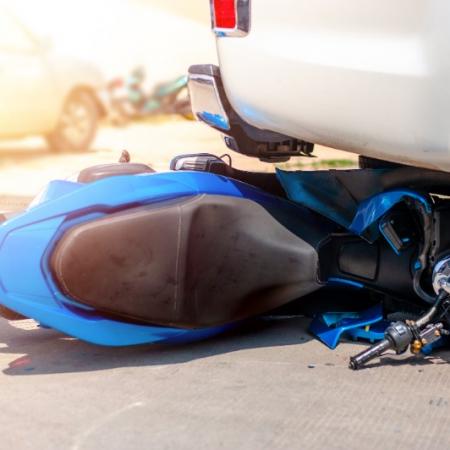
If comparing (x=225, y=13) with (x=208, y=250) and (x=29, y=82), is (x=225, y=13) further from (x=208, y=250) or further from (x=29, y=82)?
(x=29, y=82)

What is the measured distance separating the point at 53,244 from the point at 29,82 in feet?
25.2

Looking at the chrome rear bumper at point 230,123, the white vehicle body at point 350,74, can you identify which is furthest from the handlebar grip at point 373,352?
the chrome rear bumper at point 230,123

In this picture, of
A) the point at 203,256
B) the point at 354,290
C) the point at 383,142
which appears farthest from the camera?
the point at 354,290

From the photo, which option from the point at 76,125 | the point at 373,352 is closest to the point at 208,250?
the point at 373,352

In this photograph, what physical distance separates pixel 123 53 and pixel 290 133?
38.8 ft

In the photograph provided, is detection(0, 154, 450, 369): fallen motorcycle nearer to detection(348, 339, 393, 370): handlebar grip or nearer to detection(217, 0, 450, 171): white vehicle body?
detection(348, 339, 393, 370): handlebar grip

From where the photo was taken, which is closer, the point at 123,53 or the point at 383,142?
the point at 383,142

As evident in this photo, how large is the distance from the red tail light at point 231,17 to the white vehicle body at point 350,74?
2 centimetres

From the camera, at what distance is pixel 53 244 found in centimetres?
344

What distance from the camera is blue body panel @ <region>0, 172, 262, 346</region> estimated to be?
345cm

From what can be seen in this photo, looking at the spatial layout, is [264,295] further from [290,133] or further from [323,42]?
[323,42]

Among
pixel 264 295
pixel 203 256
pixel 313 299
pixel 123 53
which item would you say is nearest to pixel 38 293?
pixel 203 256

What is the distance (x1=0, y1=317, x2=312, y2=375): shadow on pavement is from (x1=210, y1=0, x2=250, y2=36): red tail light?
1051mm

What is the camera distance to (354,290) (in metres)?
3.91
